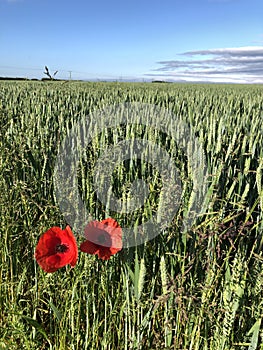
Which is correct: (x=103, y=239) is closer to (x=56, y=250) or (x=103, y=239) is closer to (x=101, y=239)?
(x=101, y=239)

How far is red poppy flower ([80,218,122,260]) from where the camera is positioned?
891mm

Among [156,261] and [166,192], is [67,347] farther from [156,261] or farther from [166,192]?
[166,192]

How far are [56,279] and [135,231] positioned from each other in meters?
0.42

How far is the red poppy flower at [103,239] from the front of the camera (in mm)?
891

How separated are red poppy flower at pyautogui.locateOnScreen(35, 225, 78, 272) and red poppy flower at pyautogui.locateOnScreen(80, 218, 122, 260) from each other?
1.3 inches

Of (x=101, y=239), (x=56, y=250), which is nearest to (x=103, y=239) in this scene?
(x=101, y=239)

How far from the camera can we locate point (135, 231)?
3.44 ft

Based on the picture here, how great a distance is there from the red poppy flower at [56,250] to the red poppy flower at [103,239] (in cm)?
3

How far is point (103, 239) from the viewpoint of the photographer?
0.92 m

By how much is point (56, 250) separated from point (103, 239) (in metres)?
0.11

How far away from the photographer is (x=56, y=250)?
92 cm

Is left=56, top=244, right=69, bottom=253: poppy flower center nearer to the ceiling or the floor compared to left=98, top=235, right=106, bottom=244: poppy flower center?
nearer to the floor

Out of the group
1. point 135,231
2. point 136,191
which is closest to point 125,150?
point 136,191

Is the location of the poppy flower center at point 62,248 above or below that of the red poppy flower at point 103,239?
below
